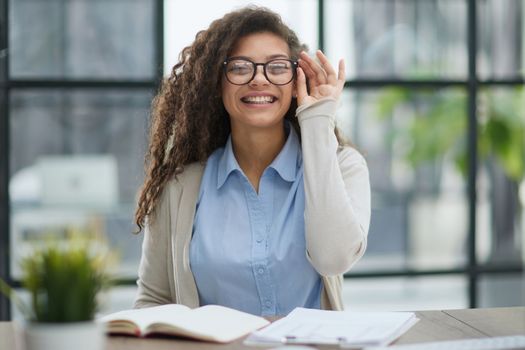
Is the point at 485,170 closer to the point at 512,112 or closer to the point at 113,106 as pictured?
the point at 512,112

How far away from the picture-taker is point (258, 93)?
2293 millimetres

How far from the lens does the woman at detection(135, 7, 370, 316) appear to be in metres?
2.20

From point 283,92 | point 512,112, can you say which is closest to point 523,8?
point 512,112

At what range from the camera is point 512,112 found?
3.61 meters

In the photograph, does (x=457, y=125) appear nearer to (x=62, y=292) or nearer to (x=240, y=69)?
(x=240, y=69)

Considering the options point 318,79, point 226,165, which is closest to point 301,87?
point 318,79

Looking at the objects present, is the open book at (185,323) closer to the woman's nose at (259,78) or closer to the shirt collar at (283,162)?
the shirt collar at (283,162)

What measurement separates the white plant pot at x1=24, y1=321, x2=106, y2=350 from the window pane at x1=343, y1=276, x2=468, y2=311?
232 centimetres

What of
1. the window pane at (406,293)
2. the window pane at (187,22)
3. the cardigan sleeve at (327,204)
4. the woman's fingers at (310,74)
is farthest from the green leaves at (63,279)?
the window pane at (406,293)

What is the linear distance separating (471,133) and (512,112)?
21cm

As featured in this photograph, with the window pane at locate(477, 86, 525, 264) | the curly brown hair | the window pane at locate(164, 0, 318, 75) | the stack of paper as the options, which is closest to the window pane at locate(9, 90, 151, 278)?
the window pane at locate(164, 0, 318, 75)

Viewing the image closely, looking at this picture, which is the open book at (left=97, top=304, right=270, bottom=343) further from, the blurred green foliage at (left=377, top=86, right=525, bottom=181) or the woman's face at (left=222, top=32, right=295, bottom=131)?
Answer: the blurred green foliage at (left=377, top=86, right=525, bottom=181)

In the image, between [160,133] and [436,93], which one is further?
[436,93]

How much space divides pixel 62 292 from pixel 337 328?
2.12ft
